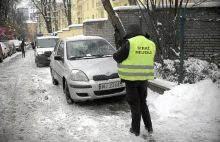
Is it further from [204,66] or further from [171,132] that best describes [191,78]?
[171,132]

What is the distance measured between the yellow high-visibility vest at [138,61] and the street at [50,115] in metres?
1.15

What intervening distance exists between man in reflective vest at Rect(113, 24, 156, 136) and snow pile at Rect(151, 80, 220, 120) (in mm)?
1281

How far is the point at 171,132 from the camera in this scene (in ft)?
14.9

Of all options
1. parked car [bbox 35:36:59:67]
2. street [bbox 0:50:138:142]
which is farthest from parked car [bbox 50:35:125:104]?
parked car [bbox 35:36:59:67]

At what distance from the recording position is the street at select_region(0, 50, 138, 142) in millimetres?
4527

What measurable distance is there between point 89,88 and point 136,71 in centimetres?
197

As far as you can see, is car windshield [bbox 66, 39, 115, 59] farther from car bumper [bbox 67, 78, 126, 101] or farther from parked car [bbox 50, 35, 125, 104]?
car bumper [bbox 67, 78, 126, 101]

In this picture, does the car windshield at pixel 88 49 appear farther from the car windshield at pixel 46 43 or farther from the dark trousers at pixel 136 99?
the car windshield at pixel 46 43

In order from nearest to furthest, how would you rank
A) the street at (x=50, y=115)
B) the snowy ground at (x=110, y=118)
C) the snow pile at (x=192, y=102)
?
the snowy ground at (x=110, y=118), the street at (x=50, y=115), the snow pile at (x=192, y=102)

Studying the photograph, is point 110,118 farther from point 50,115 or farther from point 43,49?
point 43,49

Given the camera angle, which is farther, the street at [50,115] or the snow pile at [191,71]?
the snow pile at [191,71]

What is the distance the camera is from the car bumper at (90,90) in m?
5.86

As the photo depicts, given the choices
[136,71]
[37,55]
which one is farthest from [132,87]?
[37,55]

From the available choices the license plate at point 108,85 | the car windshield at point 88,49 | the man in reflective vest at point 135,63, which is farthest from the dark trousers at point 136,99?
the car windshield at point 88,49
